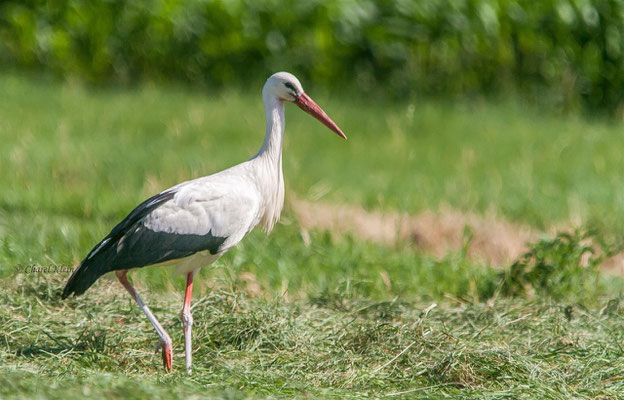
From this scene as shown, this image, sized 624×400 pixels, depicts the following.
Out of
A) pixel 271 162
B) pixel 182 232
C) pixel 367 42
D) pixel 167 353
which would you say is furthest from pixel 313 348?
pixel 367 42

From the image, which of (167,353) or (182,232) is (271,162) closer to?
(182,232)

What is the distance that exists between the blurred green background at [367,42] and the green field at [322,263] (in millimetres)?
329

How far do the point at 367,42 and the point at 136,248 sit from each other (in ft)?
22.8

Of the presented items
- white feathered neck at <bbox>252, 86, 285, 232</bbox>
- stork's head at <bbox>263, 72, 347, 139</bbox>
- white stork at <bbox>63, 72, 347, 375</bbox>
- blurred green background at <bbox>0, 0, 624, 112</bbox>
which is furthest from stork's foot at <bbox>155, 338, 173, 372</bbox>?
blurred green background at <bbox>0, 0, 624, 112</bbox>

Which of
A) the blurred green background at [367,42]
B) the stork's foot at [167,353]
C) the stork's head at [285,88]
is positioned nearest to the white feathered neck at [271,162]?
the stork's head at [285,88]

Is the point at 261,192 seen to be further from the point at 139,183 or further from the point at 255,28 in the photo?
the point at 255,28

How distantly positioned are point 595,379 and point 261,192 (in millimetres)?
1834

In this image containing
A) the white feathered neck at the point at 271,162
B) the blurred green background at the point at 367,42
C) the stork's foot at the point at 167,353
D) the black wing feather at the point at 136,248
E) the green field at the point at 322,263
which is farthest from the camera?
the blurred green background at the point at 367,42

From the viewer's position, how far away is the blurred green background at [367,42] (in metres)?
11.3

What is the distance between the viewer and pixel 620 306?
5934 millimetres

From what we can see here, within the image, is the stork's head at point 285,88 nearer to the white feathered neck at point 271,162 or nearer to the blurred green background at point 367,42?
the white feathered neck at point 271,162

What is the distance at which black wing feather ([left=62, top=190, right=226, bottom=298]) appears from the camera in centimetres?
492

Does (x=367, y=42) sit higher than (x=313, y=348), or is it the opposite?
(x=367, y=42)

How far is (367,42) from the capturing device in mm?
11438
